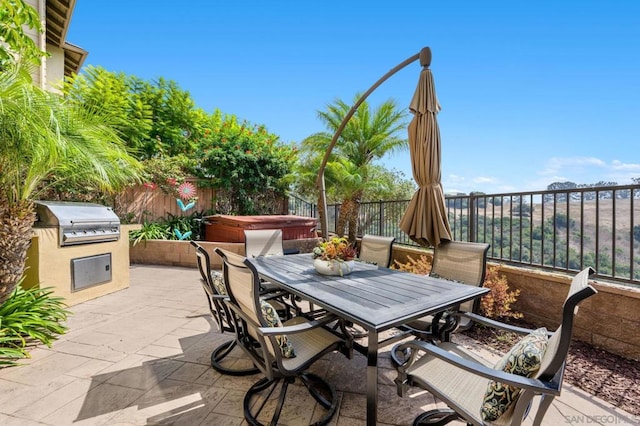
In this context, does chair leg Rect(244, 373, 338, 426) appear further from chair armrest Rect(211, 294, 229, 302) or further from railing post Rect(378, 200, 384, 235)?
railing post Rect(378, 200, 384, 235)

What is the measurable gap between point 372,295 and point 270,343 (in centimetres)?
91

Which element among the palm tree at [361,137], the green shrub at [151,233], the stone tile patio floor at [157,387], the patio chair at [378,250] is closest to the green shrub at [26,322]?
the stone tile patio floor at [157,387]

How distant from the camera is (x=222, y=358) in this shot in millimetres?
2830

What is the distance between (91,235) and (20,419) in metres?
3.18

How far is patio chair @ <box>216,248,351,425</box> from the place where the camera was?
70.4 inches

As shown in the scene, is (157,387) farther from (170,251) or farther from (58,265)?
(170,251)

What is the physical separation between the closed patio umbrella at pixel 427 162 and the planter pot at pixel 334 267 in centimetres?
118

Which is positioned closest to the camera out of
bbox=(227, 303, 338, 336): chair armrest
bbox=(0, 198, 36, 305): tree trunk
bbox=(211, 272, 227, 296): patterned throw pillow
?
bbox=(227, 303, 338, 336): chair armrest

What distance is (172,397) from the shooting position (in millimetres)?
2246

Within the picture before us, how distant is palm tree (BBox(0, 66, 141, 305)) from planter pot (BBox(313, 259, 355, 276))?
3.02 meters

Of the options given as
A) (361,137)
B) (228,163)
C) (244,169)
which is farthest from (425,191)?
(228,163)

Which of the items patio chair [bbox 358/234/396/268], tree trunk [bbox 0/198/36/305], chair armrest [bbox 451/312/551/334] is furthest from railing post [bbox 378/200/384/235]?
tree trunk [bbox 0/198/36/305]

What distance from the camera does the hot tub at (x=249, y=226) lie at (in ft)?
23.4

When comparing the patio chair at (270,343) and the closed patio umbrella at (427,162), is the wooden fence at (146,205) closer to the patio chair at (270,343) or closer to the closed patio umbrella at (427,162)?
the closed patio umbrella at (427,162)
